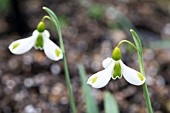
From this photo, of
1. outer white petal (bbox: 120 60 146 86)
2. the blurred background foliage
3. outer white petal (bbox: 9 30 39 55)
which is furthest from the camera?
the blurred background foliage

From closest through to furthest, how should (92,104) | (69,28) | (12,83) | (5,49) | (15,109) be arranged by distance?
(92,104)
(15,109)
(12,83)
(5,49)
(69,28)

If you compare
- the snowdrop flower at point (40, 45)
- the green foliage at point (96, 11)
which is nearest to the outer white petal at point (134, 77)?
the snowdrop flower at point (40, 45)

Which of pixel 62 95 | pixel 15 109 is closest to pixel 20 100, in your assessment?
pixel 15 109

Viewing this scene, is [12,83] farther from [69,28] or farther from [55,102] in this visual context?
[69,28]

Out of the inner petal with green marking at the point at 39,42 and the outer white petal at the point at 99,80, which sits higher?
the inner petal with green marking at the point at 39,42

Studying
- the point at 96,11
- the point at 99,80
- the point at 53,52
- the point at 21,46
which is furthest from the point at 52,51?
the point at 96,11

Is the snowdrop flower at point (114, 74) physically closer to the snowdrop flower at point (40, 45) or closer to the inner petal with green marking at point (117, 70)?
the inner petal with green marking at point (117, 70)

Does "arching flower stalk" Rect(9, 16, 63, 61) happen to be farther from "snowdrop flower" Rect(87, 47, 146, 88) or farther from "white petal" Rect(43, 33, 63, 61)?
"snowdrop flower" Rect(87, 47, 146, 88)

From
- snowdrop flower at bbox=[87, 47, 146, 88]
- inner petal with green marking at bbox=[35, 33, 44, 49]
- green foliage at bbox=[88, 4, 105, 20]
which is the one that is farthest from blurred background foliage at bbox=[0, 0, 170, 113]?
snowdrop flower at bbox=[87, 47, 146, 88]
